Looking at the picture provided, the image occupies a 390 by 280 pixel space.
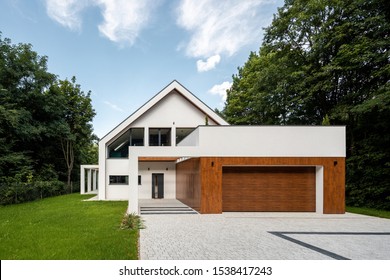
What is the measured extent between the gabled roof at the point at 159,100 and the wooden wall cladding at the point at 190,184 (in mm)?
4120

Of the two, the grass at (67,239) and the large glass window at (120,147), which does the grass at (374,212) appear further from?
the large glass window at (120,147)

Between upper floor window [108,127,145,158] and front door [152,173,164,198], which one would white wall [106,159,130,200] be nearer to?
upper floor window [108,127,145,158]

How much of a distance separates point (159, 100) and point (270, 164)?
953 cm

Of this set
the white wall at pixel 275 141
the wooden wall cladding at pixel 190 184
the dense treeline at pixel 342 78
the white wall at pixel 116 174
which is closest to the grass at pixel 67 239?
the wooden wall cladding at pixel 190 184

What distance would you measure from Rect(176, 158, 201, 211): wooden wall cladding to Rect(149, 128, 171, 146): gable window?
10.3 feet

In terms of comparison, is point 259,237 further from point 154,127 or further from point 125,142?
point 125,142

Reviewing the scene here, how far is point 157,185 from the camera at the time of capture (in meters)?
20.8

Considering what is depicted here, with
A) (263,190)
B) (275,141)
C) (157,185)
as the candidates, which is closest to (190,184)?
(263,190)

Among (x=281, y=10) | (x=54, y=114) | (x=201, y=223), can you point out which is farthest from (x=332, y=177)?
(x=54, y=114)

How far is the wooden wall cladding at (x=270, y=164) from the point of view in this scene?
502 inches

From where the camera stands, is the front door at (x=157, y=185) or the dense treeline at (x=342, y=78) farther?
the front door at (x=157, y=185)

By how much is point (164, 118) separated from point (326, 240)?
14.3 meters
